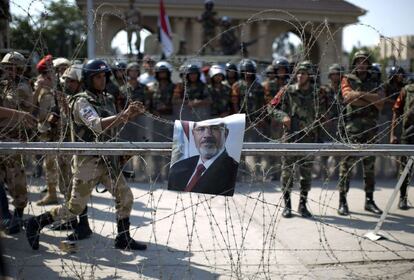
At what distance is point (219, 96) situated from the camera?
809cm

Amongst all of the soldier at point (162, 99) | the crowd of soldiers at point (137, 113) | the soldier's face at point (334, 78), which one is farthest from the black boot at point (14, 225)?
the soldier's face at point (334, 78)

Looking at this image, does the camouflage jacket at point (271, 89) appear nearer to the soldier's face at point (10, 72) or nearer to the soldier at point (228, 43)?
the soldier's face at point (10, 72)

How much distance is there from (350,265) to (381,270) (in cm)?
26

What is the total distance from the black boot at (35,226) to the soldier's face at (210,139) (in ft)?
5.89

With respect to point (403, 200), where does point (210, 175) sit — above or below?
above

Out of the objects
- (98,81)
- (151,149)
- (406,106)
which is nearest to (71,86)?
(98,81)

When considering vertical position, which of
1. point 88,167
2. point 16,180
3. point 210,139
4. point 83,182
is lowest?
point 16,180

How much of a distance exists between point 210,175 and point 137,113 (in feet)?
2.47

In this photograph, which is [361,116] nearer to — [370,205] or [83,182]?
[370,205]

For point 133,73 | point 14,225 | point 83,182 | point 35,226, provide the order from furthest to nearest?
point 133,73
point 14,225
point 35,226
point 83,182

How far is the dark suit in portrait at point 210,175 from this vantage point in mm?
Answer: 3346

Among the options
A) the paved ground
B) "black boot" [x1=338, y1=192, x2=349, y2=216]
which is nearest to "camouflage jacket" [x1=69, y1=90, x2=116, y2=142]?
the paved ground

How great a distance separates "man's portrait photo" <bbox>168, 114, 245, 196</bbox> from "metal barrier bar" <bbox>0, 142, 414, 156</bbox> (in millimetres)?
131

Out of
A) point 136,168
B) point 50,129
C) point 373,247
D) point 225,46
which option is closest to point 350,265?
point 373,247
